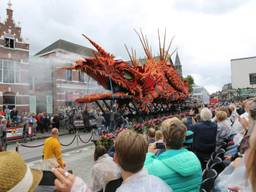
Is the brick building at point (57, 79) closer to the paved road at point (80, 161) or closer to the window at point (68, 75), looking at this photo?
the window at point (68, 75)

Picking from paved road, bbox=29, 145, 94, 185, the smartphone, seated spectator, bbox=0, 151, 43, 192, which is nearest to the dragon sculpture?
paved road, bbox=29, 145, 94, 185

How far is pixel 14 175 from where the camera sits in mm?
1528

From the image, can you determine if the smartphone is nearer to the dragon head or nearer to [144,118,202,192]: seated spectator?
[144,118,202,192]: seated spectator

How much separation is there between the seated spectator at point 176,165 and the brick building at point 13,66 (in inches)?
1006

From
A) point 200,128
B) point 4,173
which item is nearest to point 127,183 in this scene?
point 4,173

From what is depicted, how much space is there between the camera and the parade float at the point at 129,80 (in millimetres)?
12633

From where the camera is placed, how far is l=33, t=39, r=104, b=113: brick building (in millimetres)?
30125

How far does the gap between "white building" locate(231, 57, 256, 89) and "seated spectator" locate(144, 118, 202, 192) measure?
156 ft

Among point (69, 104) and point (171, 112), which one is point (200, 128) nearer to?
point (171, 112)

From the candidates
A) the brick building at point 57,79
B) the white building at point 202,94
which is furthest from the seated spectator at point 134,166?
the white building at point 202,94

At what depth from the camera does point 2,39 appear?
2688cm

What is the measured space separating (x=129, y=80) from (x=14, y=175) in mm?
12958

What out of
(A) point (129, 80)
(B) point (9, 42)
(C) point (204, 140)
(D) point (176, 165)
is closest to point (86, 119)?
(A) point (129, 80)

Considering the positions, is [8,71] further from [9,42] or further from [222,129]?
[222,129]
